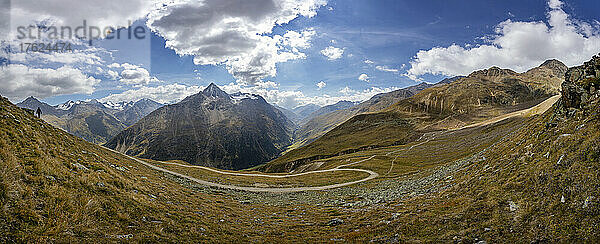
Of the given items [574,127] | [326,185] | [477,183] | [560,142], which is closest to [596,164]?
[560,142]

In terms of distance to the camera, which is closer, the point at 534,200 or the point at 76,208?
the point at 76,208

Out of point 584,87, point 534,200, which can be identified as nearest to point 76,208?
point 534,200

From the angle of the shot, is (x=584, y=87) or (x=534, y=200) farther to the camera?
(x=584, y=87)

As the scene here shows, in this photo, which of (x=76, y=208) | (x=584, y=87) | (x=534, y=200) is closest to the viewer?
(x=76, y=208)

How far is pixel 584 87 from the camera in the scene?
19.2 meters

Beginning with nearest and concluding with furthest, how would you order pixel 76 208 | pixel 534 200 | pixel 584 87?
pixel 76 208
pixel 534 200
pixel 584 87

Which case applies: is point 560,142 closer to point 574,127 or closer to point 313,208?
point 574,127

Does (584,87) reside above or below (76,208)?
above

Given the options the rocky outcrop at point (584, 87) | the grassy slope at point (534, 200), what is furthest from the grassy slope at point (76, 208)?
the rocky outcrop at point (584, 87)

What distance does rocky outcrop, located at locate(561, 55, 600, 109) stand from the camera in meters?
18.6

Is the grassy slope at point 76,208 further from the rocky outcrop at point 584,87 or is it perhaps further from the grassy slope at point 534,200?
the rocky outcrop at point 584,87

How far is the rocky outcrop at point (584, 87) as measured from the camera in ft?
61.0

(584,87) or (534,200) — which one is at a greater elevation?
(584,87)

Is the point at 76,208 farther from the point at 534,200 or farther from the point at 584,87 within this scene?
the point at 584,87
